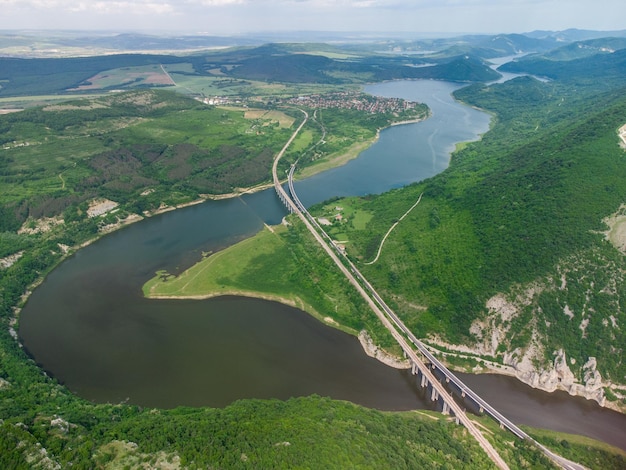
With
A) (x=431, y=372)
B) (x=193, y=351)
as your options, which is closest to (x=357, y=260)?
(x=431, y=372)

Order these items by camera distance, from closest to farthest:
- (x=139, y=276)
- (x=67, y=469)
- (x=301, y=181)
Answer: (x=67, y=469) → (x=139, y=276) → (x=301, y=181)

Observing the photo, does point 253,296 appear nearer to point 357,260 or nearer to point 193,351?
point 193,351

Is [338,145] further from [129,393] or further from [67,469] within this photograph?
[67,469]

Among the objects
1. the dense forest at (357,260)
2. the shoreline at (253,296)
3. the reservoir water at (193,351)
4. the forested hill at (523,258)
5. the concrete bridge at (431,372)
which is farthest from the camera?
the forested hill at (523,258)

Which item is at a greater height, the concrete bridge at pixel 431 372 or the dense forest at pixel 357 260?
the dense forest at pixel 357 260

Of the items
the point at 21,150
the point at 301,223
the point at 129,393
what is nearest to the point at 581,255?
the point at 301,223

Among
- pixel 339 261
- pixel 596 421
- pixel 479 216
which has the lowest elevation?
pixel 596 421

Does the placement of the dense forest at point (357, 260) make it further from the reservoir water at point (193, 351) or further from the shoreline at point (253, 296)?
the reservoir water at point (193, 351)

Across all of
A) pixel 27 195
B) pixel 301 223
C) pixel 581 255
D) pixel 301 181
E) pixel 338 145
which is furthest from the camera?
pixel 338 145

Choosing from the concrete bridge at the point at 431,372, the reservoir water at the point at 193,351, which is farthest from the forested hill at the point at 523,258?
the reservoir water at the point at 193,351
